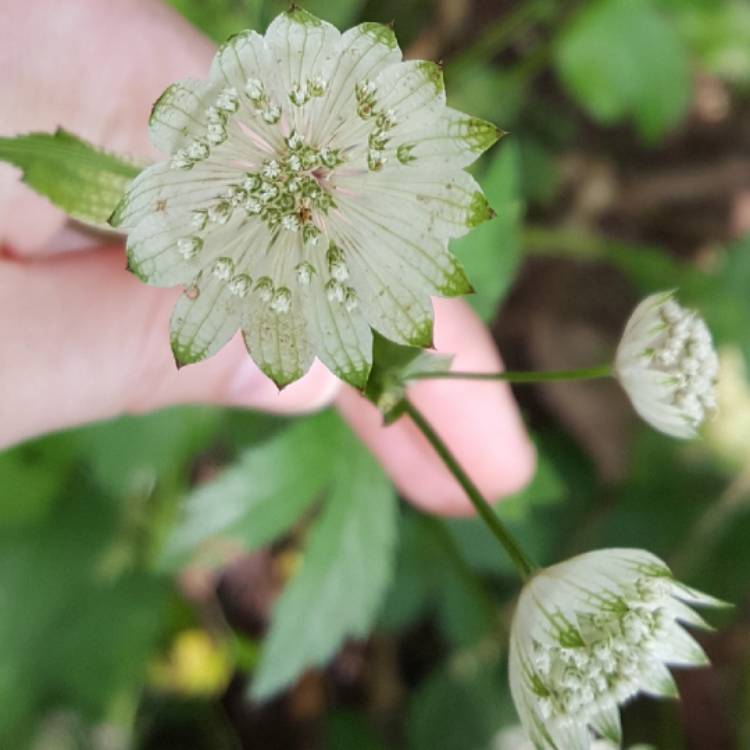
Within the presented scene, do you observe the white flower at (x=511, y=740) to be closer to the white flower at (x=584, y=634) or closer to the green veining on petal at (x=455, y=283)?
the white flower at (x=584, y=634)

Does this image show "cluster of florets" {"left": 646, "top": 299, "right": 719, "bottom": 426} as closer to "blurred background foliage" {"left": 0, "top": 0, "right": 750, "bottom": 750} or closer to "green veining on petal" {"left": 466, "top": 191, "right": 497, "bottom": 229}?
"green veining on petal" {"left": 466, "top": 191, "right": 497, "bottom": 229}

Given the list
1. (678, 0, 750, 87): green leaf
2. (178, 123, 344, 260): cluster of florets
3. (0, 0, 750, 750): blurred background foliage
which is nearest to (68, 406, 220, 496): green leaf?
(0, 0, 750, 750): blurred background foliage

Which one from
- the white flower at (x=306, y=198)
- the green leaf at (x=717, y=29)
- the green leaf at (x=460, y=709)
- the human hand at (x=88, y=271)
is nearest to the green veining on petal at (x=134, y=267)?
the white flower at (x=306, y=198)

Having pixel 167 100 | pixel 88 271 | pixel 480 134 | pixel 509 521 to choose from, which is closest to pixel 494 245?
pixel 509 521

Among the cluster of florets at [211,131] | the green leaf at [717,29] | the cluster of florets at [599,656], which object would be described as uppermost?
the cluster of florets at [211,131]

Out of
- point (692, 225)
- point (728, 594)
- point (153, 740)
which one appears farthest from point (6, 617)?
point (692, 225)

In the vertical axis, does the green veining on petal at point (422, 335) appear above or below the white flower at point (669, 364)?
above
